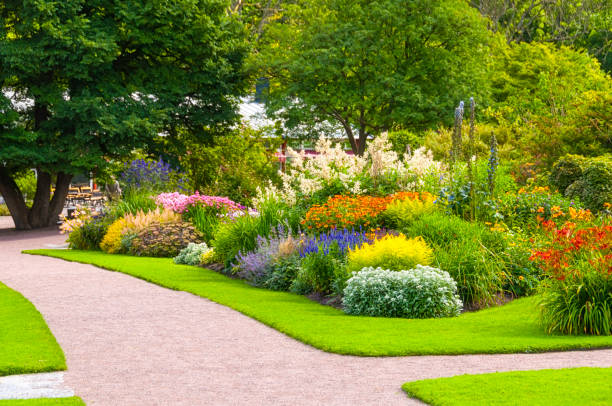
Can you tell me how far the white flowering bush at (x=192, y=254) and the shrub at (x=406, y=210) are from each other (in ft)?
12.8

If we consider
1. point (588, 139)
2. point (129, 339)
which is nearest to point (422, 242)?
point (129, 339)

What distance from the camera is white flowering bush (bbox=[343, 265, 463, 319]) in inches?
378

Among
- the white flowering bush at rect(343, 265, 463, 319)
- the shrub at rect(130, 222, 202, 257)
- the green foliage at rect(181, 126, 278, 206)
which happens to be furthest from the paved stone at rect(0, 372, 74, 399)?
the green foliage at rect(181, 126, 278, 206)

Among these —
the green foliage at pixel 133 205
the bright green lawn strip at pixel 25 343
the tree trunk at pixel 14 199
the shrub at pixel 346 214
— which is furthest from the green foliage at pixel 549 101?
the tree trunk at pixel 14 199

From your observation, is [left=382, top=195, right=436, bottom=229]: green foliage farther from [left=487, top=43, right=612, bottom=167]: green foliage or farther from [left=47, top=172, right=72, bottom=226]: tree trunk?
[left=47, top=172, right=72, bottom=226]: tree trunk

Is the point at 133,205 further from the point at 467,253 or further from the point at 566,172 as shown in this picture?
the point at 467,253

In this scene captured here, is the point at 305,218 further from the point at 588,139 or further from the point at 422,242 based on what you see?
the point at 588,139

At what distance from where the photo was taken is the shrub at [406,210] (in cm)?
1245

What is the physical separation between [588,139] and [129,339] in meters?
13.2

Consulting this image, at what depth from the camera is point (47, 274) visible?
541 inches

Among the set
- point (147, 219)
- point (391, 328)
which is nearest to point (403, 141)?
point (147, 219)

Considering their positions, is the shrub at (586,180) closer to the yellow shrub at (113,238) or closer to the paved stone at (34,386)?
the yellow shrub at (113,238)

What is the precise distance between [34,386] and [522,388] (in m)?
4.02

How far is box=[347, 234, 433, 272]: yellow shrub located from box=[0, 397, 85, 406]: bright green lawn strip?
17.2 ft
